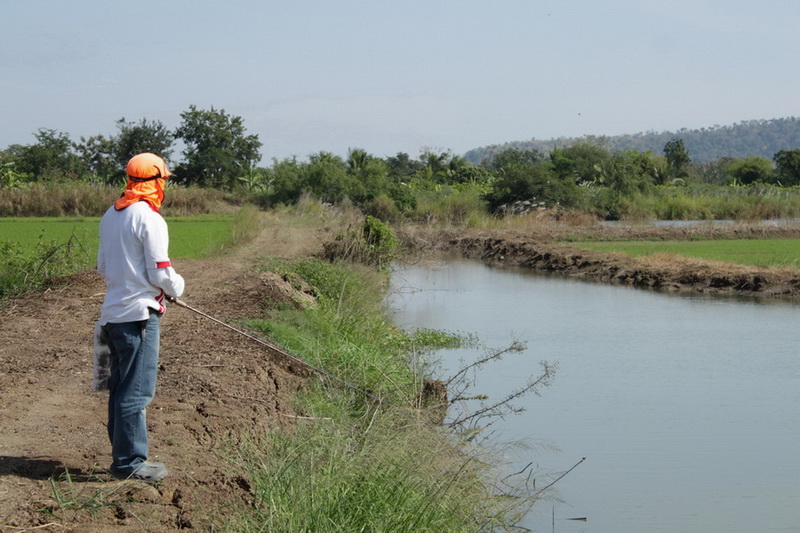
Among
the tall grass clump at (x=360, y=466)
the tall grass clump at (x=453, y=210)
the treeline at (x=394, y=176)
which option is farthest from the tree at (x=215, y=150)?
the tall grass clump at (x=360, y=466)

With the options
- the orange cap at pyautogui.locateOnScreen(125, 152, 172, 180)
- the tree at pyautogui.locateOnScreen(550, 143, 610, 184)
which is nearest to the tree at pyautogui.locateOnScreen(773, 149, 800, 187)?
the tree at pyautogui.locateOnScreen(550, 143, 610, 184)

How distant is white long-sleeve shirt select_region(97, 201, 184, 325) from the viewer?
16.1 ft

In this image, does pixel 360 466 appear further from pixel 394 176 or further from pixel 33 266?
pixel 394 176

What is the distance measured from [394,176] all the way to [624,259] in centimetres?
3537

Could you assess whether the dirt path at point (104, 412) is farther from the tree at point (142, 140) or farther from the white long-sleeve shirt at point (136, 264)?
the tree at point (142, 140)

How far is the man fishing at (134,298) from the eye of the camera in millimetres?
4938

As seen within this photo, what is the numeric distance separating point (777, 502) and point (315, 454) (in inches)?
161

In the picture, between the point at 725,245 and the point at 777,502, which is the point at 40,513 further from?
the point at 725,245

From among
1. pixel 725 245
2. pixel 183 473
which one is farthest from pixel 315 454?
pixel 725 245

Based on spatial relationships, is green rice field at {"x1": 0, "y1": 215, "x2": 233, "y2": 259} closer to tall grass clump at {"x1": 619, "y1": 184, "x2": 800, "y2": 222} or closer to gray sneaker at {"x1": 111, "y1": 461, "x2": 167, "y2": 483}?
gray sneaker at {"x1": 111, "y1": 461, "x2": 167, "y2": 483}

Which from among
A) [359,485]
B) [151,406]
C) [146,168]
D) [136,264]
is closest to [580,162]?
[151,406]

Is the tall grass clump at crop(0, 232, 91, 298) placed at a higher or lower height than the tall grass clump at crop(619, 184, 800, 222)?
higher

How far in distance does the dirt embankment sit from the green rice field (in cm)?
615

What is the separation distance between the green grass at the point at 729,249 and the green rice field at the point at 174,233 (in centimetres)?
1265
